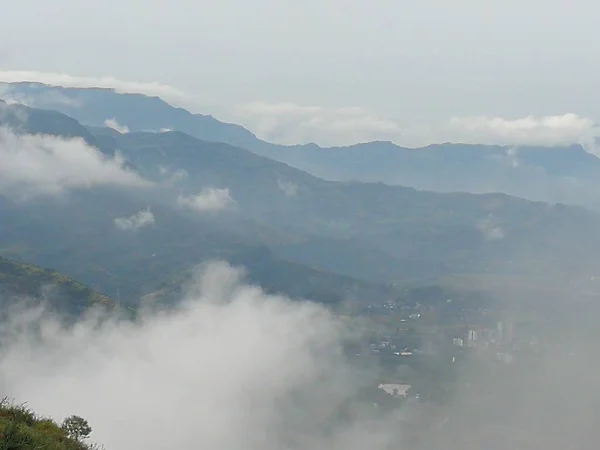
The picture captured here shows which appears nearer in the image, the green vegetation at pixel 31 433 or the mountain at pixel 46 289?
the green vegetation at pixel 31 433

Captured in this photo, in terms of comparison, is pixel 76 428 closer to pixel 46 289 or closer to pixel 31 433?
pixel 31 433

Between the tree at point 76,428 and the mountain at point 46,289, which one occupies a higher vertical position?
the tree at point 76,428

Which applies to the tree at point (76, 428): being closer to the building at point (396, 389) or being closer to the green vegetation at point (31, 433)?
the green vegetation at point (31, 433)

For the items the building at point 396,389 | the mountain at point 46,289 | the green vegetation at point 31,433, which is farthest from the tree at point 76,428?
the mountain at point 46,289

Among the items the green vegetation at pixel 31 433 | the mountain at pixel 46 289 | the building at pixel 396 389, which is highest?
the green vegetation at pixel 31 433

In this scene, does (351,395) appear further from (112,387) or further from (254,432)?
(112,387)

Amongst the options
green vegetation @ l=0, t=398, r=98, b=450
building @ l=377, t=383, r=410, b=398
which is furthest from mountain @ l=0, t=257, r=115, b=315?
green vegetation @ l=0, t=398, r=98, b=450

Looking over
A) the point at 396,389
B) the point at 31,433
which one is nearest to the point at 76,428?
the point at 31,433

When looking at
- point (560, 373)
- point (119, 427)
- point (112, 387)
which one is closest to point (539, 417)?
point (560, 373)
